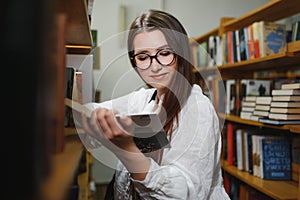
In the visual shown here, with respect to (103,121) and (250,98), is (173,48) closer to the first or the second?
(103,121)

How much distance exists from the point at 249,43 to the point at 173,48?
3.96ft

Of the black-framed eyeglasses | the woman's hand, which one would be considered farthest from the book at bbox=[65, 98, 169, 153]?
the black-framed eyeglasses

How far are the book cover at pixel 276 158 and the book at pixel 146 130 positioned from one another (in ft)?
3.51

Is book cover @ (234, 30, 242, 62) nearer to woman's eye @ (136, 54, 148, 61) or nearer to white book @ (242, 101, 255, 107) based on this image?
white book @ (242, 101, 255, 107)

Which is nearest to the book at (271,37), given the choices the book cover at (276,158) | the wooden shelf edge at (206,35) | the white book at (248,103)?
the white book at (248,103)

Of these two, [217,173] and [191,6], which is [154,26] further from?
[191,6]

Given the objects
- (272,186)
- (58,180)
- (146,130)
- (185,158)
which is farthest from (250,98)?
(58,180)

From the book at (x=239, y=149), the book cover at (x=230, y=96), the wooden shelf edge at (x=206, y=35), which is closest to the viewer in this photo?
the book at (x=239, y=149)

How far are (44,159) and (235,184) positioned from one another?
183cm

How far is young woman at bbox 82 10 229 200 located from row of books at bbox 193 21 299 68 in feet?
3.16

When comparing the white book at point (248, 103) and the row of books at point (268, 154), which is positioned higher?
the white book at point (248, 103)

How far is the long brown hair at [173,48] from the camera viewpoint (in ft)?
2.64

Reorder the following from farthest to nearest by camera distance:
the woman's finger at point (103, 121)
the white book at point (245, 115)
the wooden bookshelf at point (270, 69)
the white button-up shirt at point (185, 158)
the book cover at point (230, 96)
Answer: the book cover at point (230, 96)
the white book at point (245, 115)
the wooden bookshelf at point (270, 69)
the white button-up shirt at point (185, 158)
the woman's finger at point (103, 121)

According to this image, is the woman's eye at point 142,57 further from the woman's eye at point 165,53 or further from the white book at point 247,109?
the white book at point 247,109
